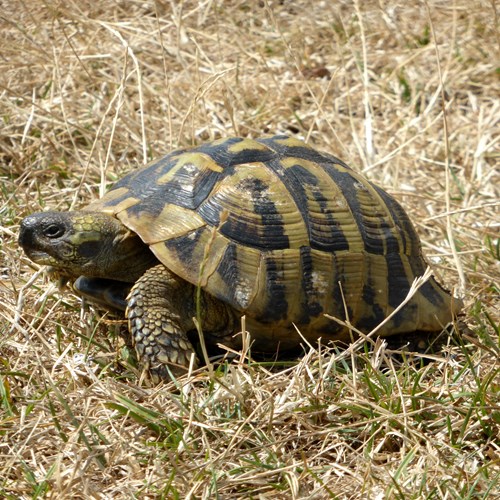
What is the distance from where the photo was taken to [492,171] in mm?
5457

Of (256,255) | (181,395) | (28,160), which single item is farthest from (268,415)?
(28,160)

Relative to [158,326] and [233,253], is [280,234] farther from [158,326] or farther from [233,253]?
[158,326]

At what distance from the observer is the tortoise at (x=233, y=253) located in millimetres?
3424

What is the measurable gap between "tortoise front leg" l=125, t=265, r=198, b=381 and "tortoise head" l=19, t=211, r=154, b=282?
0.19m

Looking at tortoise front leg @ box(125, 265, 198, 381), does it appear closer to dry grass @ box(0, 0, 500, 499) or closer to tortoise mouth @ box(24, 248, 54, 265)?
dry grass @ box(0, 0, 500, 499)

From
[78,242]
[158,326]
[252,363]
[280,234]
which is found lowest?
[252,363]

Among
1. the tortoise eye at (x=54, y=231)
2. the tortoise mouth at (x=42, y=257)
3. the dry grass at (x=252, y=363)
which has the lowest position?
the dry grass at (x=252, y=363)

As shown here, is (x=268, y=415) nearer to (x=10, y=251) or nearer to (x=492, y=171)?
(x=10, y=251)

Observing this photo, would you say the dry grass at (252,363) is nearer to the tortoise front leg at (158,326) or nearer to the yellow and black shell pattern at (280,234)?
the tortoise front leg at (158,326)

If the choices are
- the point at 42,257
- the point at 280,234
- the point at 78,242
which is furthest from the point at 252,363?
the point at 42,257

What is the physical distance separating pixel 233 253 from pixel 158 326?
0.41 meters

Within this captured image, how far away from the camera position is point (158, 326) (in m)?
3.35

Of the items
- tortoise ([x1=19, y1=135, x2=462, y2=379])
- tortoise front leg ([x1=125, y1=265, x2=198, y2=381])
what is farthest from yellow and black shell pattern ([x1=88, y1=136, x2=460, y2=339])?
tortoise front leg ([x1=125, y1=265, x2=198, y2=381])

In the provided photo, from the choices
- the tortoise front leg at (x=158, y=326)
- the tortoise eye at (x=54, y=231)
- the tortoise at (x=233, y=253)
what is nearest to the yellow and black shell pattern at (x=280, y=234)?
the tortoise at (x=233, y=253)
